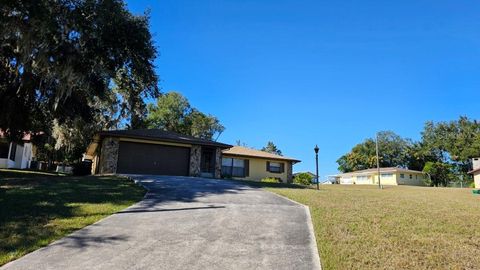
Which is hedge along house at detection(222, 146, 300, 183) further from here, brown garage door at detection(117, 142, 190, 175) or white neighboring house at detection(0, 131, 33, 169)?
white neighboring house at detection(0, 131, 33, 169)

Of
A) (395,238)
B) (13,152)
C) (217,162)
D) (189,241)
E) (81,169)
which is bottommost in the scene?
(189,241)

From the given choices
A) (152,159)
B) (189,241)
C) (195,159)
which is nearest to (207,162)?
(195,159)

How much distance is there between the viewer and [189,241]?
23.1 ft

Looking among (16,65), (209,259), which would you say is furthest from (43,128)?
(209,259)

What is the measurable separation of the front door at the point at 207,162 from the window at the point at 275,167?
25.2ft

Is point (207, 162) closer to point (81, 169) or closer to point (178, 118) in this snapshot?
point (81, 169)

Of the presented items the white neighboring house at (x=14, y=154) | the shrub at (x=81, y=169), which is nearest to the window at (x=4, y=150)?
the white neighboring house at (x=14, y=154)

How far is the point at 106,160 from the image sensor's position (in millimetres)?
21969

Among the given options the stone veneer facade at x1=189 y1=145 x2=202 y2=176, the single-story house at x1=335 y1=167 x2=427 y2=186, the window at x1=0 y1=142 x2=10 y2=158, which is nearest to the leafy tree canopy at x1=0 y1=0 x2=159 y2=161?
the stone veneer facade at x1=189 y1=145 x2=202 y2=176

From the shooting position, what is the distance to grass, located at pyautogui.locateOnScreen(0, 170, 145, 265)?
6777 millimetres

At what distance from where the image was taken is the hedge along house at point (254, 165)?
30.1 meters

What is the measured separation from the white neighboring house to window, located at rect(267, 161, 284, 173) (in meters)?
19.1

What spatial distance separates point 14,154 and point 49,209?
88.1ft

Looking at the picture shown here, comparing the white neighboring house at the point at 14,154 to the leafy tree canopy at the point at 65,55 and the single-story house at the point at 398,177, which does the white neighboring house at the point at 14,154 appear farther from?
the single-story house at the point at 398,177
